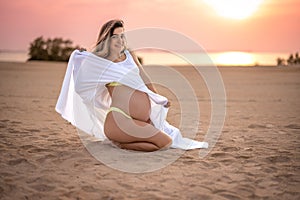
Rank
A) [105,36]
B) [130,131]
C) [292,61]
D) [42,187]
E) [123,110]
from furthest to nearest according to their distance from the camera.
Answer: [292,61]
[105,36]
[123,110]
[130,131]
[42,187]

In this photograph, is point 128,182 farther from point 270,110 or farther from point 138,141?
point 270,110

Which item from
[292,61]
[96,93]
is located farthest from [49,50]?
[96,93]

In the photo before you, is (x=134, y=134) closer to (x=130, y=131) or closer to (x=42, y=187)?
(x=130, y=131)

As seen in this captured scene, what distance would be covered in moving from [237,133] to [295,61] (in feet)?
73.8

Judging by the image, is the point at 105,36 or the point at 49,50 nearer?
the point at 105,36

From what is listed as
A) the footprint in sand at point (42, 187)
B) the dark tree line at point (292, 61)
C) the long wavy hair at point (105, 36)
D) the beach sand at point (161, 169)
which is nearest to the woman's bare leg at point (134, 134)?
the beach sand at point (161, 169)

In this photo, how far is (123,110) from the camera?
475cm

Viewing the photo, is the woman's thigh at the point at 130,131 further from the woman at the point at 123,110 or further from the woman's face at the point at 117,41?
the woman's face at the point at 117,41

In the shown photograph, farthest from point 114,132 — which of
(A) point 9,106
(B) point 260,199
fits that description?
(A) point 9,106

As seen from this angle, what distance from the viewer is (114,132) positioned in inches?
187

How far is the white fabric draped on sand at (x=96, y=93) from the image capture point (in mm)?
4812

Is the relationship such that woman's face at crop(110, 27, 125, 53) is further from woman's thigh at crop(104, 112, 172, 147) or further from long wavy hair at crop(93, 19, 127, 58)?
woman's thigh at crop(104, 112, 172, 147)

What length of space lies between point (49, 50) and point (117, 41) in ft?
90.2

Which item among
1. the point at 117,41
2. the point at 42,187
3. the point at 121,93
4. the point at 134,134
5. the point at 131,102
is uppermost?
the point at 117,41
